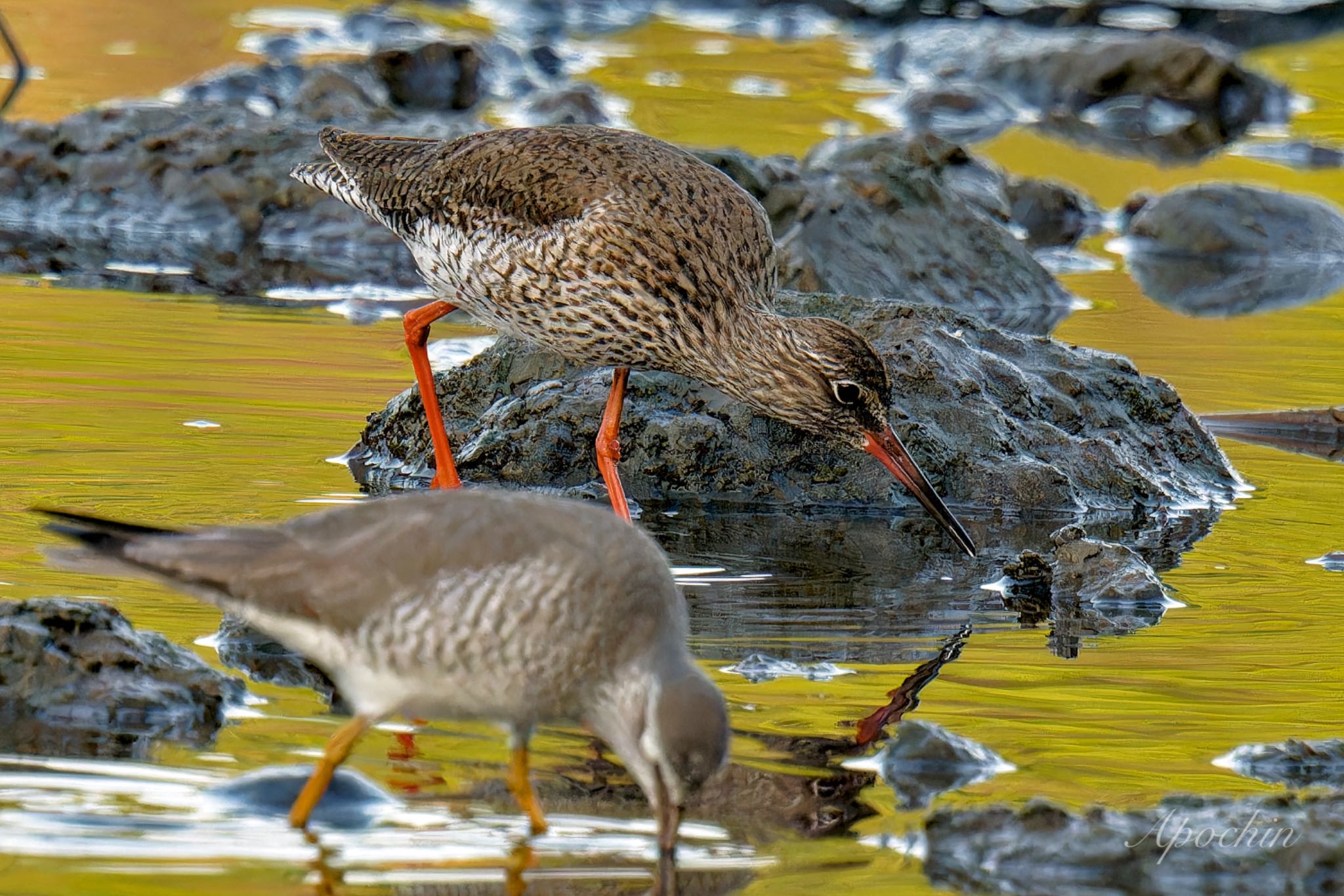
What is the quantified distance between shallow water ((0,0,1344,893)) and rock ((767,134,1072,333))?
67 cm

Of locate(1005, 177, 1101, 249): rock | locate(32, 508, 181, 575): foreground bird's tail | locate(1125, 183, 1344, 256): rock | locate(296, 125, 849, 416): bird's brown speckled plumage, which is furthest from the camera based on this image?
locate(1005, 177, 1101, 249): rock

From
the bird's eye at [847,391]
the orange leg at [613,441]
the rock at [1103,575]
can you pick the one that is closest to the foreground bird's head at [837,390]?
the bird's eye at [847,391]

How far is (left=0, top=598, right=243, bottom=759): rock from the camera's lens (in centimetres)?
597

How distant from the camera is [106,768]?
223 inches

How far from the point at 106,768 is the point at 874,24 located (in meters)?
24.2

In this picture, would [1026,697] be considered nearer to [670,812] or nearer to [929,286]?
[670,812]

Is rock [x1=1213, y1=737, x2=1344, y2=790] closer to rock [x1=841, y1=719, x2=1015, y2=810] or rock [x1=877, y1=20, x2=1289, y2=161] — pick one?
rock [x1=841, y1=719, x2=1015, y2=810]

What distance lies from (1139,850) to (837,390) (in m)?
3.61

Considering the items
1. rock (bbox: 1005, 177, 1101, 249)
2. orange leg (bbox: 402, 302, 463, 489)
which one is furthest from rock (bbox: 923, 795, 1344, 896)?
rock (bbox: 1005, 177, 1101, 249)

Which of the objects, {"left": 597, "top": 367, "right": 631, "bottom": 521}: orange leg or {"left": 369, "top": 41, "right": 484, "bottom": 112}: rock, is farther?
{"left": 369, "top": 41, "right": 484, "bottom": 112}: rock

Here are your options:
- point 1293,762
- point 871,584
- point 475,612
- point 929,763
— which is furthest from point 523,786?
point 871,584
